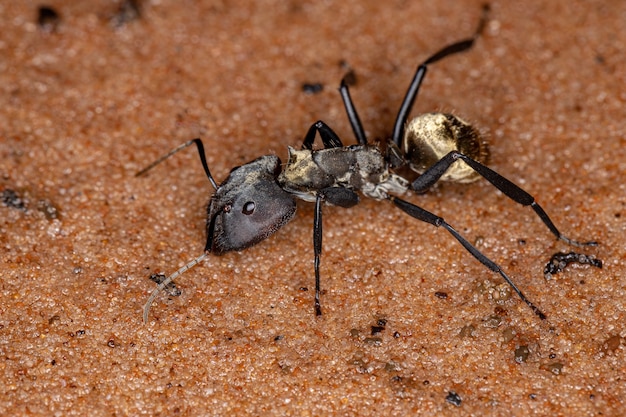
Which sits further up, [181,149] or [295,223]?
[181,149]

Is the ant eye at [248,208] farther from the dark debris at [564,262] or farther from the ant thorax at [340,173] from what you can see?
the dark debris at [564,262]

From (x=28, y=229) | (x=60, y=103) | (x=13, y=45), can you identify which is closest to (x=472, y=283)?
(x=28, y=229)

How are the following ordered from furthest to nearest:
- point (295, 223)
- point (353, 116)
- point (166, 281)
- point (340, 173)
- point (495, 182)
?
point (353, 116), point (295, 223), point (340, 173), point (495, 182), point (166, 281)

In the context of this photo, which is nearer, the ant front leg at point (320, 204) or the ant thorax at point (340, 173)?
the ant front leg at point (320, 204)

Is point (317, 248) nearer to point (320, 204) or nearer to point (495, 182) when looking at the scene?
point (320, 204)

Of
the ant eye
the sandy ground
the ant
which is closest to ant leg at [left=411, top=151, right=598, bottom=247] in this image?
the ant

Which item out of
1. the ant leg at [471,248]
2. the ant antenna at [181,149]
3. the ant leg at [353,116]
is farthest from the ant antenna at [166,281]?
the ant leg at [353,116]

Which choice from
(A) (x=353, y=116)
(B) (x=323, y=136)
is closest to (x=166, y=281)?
(B) (x=323, y=136)
